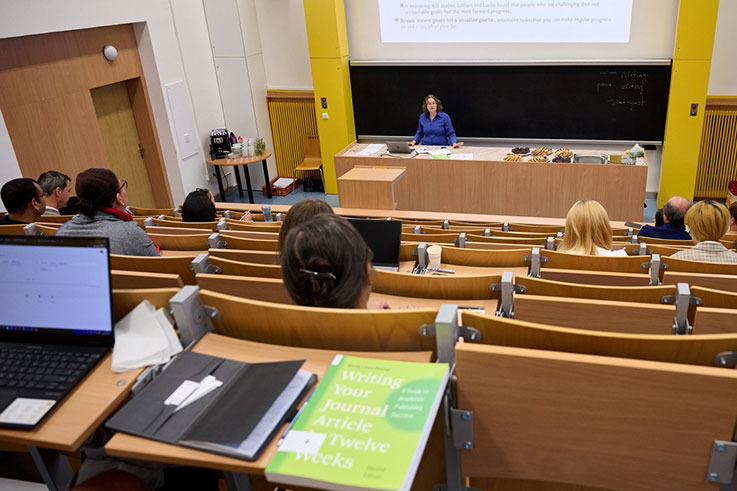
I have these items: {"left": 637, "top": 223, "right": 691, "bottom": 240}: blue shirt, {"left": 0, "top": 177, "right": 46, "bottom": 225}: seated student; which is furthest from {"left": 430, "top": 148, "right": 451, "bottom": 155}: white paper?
{"left": 0, "top": 177, "right": 46, "bottom": 225}: seated student

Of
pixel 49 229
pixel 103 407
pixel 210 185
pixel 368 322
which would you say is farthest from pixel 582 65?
pixel 103 407

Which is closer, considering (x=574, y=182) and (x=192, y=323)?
(x=192, y=323)

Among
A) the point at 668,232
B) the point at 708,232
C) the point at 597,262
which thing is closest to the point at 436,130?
the point at 668,232

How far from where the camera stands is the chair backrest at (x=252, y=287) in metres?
2.41

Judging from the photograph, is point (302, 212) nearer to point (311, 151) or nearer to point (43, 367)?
point (43, 367)

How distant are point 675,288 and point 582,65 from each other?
5.63 m

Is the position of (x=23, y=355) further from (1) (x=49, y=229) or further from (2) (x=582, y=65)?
(2) (x=582, y=65)

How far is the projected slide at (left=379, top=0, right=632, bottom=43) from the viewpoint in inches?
282

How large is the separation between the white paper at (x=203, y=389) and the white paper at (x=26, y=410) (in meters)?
0.37

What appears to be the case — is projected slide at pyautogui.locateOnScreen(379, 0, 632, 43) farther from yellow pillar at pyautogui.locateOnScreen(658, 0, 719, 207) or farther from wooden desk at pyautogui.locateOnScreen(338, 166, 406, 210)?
wooden desk at pyautogui.locateOnScreen(338, 166, 406, 210)

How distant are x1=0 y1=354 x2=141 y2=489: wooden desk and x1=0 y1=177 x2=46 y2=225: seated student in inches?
131

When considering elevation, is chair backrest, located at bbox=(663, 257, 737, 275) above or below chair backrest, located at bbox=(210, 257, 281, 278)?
below

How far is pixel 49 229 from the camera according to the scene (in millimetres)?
3816

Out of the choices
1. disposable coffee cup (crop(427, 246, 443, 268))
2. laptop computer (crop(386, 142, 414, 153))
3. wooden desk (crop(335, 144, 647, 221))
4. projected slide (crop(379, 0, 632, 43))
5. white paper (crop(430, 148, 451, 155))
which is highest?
projected slide (crop(379, 0, 632, 43))
